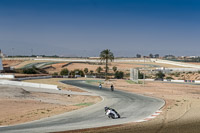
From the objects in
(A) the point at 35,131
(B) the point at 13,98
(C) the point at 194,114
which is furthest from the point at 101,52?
(A) the point at 35,131

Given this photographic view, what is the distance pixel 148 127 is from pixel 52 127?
21.8 feet

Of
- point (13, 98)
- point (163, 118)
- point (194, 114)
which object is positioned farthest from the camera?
point (13, 98)

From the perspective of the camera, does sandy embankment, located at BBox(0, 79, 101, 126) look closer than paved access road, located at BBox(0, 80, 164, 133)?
No

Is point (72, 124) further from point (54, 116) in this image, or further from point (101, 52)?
point (101, 52)

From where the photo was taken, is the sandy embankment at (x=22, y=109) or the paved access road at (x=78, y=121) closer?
the paved access road at (x=78, y=121)

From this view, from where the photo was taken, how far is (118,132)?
17.7 meters

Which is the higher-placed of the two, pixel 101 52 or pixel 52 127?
pixel 101 52

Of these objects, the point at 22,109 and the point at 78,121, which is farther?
the point at 22,109

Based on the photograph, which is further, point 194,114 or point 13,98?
point 13,98

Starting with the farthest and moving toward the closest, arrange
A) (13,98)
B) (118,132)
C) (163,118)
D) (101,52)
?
(101,52) < (13,98) < (163,118) < (118,132)

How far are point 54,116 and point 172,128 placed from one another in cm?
998

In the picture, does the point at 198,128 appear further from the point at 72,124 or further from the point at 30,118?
the point at 30,118

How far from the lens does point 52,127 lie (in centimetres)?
1908

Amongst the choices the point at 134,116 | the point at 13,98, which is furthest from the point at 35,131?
the point at 13,98
